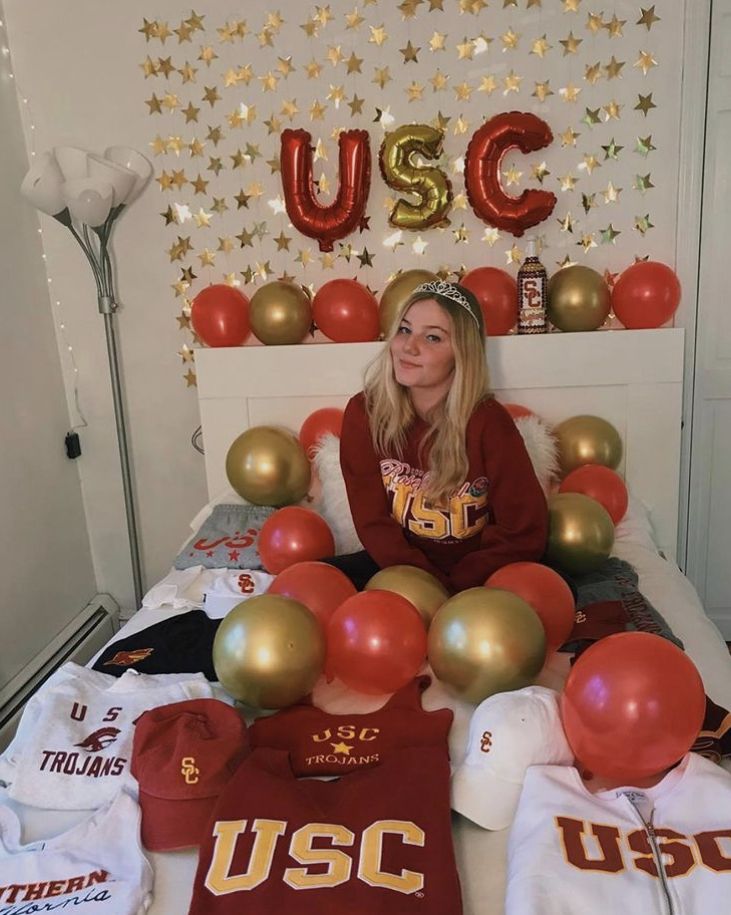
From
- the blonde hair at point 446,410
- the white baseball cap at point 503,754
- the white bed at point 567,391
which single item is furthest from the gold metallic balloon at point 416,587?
the white bed at point 567,391

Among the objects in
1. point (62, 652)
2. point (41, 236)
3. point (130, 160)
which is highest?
point (130, 160)

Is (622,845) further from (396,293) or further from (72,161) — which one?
(72,161)

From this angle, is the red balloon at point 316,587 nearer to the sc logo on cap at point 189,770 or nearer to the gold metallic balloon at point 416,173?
the sc logo on cap at point 189,770

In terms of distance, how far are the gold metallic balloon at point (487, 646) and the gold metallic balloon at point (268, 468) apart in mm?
1015

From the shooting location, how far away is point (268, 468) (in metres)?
2.29

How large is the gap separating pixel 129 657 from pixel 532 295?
1553 millimetres

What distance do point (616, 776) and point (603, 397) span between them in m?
1.49

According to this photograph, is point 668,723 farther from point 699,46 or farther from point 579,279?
point 699,46

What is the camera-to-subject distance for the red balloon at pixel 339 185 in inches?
96.3

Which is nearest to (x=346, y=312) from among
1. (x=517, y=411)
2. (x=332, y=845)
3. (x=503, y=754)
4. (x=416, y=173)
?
(x=416, y=173)

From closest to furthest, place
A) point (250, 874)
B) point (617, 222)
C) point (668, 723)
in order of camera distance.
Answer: point (250, 874) < point (668, 723) < point (617, 222)

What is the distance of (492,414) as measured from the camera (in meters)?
1.86

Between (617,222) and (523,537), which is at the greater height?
(617,222)

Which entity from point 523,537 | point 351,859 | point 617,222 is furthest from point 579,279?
point 351,859
